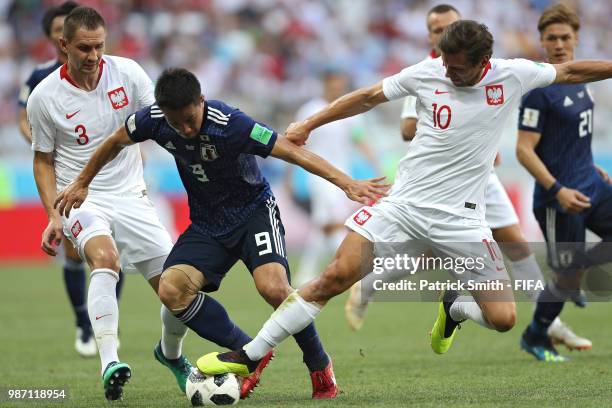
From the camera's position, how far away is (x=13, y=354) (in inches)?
361

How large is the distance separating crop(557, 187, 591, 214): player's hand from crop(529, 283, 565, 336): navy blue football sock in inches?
30.7

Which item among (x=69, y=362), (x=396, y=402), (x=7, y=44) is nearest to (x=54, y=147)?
(x=69, y=362)

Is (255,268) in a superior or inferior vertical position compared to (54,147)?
inferior

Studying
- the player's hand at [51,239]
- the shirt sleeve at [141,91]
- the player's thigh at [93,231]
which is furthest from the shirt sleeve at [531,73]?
the player's hand at [51,239]

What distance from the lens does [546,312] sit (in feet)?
27.3

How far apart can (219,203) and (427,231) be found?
1309 mm

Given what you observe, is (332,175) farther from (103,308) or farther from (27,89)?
(27,89)

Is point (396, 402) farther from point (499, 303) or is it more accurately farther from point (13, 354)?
point (13, 354)

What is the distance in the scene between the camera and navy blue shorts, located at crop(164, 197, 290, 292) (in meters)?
6.45

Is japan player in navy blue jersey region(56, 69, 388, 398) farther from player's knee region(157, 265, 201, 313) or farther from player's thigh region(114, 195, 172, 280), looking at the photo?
player's thigh region(114, 195, 172, 280)

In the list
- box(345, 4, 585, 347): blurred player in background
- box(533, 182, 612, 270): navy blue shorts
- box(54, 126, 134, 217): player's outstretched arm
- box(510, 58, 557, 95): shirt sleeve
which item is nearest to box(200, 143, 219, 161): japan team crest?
box(54, 126, 134, 217): player's outstretched arm

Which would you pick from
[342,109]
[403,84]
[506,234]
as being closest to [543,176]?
[506,234]

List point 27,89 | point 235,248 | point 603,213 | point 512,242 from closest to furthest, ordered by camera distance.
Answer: point 235,248, point 603,213, point 512,242, point 27,89

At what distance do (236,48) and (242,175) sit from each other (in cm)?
1571
